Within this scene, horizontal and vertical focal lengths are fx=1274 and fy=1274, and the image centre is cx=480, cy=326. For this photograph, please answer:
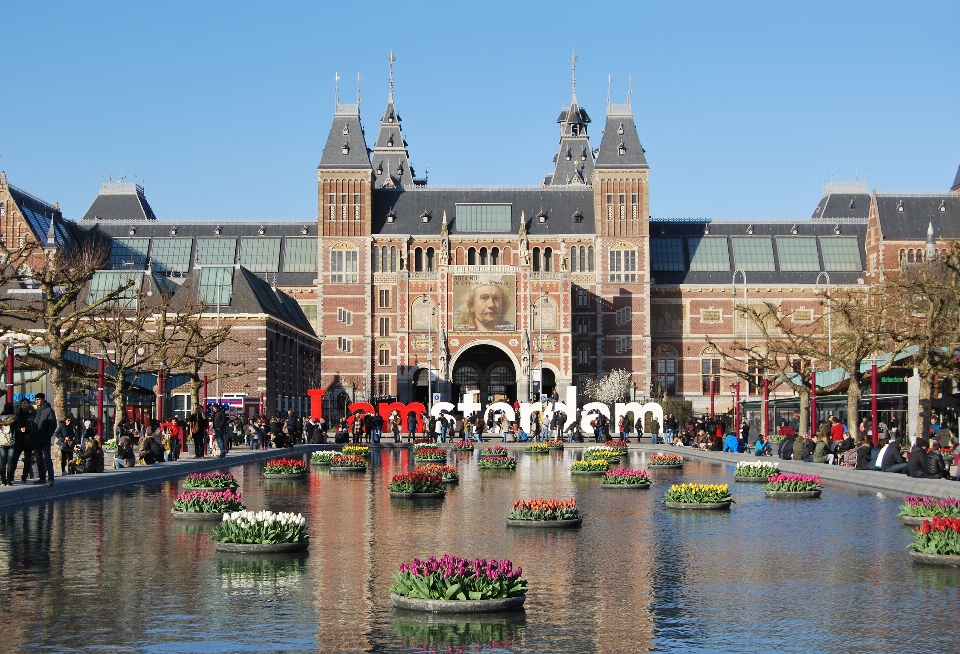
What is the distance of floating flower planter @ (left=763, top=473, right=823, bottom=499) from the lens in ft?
87.7

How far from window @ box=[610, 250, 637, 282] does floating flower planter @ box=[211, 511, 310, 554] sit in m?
89.4

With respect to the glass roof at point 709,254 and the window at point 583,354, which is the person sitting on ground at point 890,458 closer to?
the window at point 583,354

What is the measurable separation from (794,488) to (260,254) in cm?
9081

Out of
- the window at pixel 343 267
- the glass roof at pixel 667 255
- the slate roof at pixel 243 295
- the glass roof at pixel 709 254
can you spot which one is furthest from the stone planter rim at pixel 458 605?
the glass roof at pixel 709 254

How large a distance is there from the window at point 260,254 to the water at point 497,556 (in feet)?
293

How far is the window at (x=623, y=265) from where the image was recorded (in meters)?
105

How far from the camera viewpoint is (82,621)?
1206 cm

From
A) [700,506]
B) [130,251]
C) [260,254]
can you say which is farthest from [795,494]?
[130,251]

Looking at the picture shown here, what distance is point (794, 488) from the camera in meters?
26.8

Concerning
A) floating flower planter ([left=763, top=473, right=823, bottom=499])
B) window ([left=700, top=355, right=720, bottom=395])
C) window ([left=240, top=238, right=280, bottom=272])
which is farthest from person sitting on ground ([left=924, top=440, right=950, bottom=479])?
window ([left=240, top=238, right=280, bottom=272])

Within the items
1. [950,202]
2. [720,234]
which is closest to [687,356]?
[720,234]

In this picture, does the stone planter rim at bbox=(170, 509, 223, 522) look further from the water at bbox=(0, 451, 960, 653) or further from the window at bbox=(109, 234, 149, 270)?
the window at bbox=(109, 234, 149, 270)

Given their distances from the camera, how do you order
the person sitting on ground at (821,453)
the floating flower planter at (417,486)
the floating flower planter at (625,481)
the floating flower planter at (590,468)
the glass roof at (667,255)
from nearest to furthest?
1. the floating flower planter at (417,486)
2. the floating flower planter at (625,481)
3. the floating flower planter at (590,468)
4. the person sitting on ground at (821,453)
5. the glass roof at (667,255)

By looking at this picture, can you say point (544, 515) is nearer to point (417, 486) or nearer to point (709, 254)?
point (417, 486)
